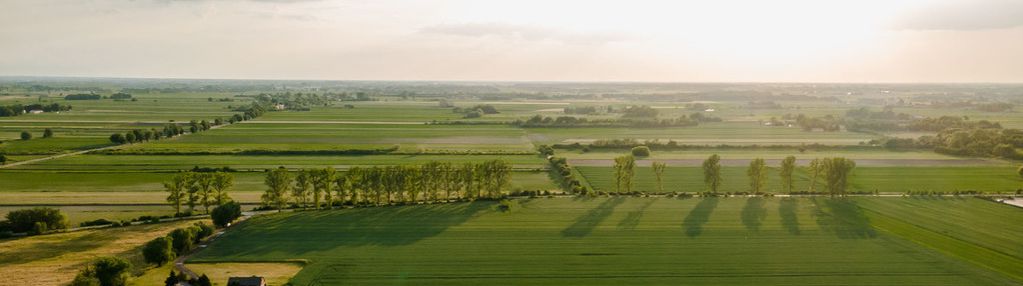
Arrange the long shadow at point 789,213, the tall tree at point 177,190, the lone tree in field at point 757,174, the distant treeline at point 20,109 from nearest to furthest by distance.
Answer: the long shadow at point 789,213
the tall tree at point 177,190
the lone tree in field at point 757,174
the distant treeline at point 20,109

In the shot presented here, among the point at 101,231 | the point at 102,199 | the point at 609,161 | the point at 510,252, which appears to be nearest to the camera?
the point at 510,252

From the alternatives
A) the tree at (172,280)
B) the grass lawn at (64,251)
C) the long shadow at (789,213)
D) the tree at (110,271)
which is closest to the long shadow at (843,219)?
the long shadow at (789,213)

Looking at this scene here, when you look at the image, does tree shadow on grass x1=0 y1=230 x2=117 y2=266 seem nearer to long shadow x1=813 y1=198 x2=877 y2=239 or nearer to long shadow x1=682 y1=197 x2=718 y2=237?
long shadow x1=682 y1=197 x2=718 y2=237

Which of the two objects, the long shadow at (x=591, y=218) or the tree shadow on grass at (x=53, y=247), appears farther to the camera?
the long shadow at (x=591, y=218)

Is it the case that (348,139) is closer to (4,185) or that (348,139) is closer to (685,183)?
(4,185)

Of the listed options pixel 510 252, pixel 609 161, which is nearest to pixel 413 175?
pixel 510 252

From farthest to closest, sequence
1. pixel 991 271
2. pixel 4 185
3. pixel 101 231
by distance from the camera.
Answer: pixel 4 185 < pixel 101 231 < pixel 991 271

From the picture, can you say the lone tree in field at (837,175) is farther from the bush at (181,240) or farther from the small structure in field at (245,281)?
the bush at (181,240)

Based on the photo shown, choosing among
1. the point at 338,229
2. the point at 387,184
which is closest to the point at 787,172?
the point at 387,184
